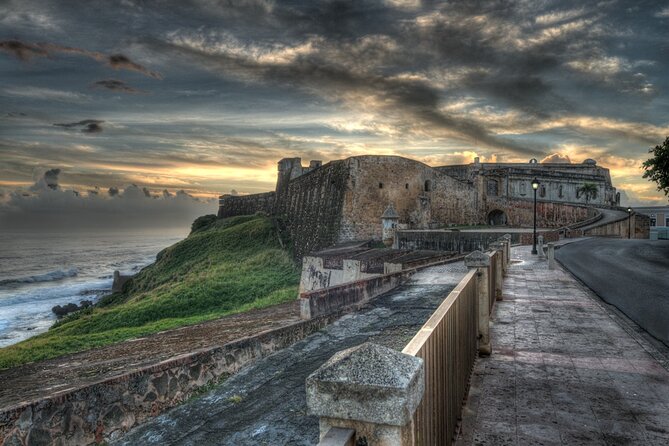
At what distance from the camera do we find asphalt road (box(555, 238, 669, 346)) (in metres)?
8.85

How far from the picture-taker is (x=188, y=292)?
29172mm

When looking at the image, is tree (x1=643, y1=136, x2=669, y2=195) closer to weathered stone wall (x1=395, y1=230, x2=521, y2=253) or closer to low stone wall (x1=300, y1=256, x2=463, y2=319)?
weathered stone wall (x1=395, y1=230, x2=521, y2=253)

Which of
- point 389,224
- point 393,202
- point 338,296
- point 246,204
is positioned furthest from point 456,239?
point 246,204

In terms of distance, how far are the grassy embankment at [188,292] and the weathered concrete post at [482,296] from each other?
52.4 ft

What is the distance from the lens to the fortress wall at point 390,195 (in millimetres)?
34656

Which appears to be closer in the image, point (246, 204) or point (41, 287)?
point (41, 287)

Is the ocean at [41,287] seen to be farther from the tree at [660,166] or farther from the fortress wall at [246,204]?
the tree at [660,166]

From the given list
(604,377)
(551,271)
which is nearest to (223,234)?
(551,271)

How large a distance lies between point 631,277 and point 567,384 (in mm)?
10197

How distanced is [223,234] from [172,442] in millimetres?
41656

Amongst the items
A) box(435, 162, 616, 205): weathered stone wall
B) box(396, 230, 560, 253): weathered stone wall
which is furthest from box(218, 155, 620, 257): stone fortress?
box(396, 230, 560, 253): weathered stone wall

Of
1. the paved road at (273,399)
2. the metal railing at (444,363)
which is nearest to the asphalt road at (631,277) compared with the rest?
the paved road at (273,399)

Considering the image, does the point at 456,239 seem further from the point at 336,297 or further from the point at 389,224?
the point at 336,297

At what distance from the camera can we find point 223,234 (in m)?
46.4
